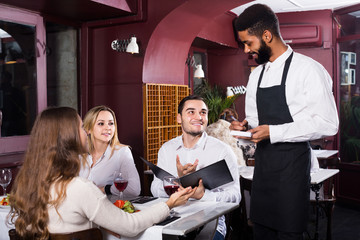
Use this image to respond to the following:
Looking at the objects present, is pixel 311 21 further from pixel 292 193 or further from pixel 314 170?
pixel 292 193

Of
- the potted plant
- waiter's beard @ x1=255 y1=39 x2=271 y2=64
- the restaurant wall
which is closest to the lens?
waiter's beard @ x1=255 y1=39 x2=271 y2=64

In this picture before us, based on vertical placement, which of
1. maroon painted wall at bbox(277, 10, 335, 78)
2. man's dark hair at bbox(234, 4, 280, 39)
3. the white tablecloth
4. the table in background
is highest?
maroon painted wall at bbox(277, 10, 335, 78)

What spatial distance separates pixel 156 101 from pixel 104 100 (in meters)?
0.68

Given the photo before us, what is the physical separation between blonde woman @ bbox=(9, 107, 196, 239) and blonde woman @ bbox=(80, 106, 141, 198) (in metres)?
1.68

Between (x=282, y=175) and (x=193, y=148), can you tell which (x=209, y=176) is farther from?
(x=193, y=148)

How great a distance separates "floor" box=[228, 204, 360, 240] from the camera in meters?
4.85

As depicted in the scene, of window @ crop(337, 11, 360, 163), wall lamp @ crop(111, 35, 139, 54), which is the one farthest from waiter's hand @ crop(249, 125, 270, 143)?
window @ crop(337, 11, 360, 163)

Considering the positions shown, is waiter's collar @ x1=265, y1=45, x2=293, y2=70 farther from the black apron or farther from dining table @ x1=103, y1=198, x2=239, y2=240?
dining table @ x1=103, y1=198, x2=239, y2=240

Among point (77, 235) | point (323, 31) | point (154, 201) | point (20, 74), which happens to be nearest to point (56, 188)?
point (77, 235)

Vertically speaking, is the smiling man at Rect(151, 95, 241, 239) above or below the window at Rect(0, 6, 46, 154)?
below

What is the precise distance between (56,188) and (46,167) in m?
0.11

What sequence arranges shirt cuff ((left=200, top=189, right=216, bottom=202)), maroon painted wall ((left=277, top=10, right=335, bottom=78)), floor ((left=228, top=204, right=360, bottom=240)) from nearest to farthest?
shirt cuff ((left=200, top=189, right=216, bottom=202))
floor ((left=228, top=204, right=360, bottom=240))
maroon painted wall ((left=277, top=10, right=335, bottom=78))

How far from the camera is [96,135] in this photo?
3762 mm

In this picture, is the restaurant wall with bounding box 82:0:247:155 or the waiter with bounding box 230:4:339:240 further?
the restaurant wall with bounding box 82:0:247:155
